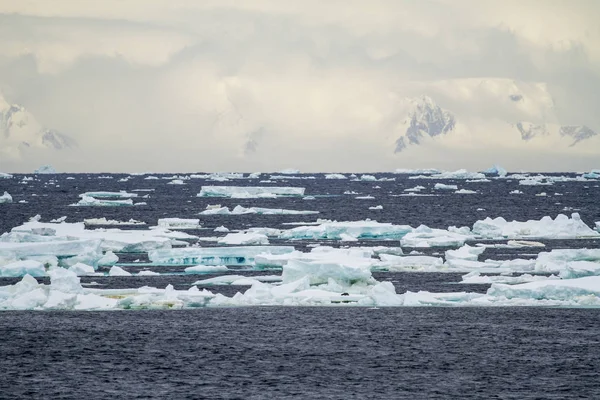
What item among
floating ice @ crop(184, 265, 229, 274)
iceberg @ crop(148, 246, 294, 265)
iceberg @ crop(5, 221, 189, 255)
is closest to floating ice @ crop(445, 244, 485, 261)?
iceberg @ crop(148, 246, 294, 265)

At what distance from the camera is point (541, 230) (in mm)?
43625

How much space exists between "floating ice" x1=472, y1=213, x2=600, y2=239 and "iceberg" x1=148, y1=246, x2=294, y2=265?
13.6 m

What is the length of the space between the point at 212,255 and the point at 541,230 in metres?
17.7

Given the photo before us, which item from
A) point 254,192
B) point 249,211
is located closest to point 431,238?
point 249,211

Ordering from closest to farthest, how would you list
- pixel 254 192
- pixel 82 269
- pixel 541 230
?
pixel 82 269
pixel 541 230
pixel 254 192

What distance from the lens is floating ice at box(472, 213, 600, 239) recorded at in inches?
1699

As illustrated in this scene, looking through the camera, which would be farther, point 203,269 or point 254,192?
point 254,192

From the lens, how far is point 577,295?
78.5ft

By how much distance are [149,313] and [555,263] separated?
13042 mm

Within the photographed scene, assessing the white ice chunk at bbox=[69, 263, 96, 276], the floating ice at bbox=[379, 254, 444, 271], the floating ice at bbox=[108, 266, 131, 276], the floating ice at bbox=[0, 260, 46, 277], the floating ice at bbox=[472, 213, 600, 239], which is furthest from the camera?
the floating ice at bbox=[472, 213, 600, 239]

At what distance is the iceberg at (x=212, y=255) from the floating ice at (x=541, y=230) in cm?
1364

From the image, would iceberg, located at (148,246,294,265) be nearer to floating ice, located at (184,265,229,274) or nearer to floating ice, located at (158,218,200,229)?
floating ice, located at (184,265,229,274)

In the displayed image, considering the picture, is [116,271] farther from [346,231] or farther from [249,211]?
[249,211]

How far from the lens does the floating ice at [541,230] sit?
142 ft
